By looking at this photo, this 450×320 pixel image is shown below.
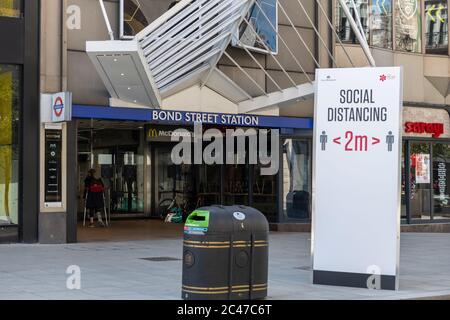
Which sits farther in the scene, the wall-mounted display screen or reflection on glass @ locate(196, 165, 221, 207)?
reflection on glass @ locate(196, 165, 221, 207)

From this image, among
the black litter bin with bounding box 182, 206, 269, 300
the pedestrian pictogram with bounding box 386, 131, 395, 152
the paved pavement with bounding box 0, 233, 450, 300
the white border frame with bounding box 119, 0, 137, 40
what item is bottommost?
the paved pavement with bounding box 0, 233, 450, 300

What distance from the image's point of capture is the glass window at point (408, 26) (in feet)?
76.4

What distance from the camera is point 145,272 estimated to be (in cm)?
1204

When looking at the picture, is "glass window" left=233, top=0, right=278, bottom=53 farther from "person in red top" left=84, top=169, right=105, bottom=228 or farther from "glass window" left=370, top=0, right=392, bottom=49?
"person in red top" left=84, top=169, right=105, bottom=228

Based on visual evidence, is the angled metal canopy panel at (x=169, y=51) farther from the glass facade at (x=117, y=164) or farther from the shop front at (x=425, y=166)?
the glass facade at (x=117, y=164)

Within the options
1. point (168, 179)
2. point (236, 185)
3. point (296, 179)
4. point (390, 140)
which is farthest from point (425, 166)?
point (390, 140)

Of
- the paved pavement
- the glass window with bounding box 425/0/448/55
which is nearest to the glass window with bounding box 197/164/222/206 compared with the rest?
the paved pavement

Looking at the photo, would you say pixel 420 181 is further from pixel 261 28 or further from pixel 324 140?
pixel 324 140

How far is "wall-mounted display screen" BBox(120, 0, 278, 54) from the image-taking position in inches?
687

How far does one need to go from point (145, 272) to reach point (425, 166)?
1435cm

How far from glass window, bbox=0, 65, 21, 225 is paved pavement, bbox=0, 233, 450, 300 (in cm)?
101

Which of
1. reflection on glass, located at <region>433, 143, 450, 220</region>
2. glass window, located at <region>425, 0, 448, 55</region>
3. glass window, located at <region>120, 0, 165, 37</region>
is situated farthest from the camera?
glass window, located at <region>425, 0, 448, 55</region>

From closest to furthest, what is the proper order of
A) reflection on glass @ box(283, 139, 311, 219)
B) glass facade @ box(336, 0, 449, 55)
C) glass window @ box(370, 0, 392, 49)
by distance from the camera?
reflection on glass @ box(283, 139, 311, 219)
glass facade @ box(336, 0, 449, 55)
glass window @ box(370, 0, 392, 49)
